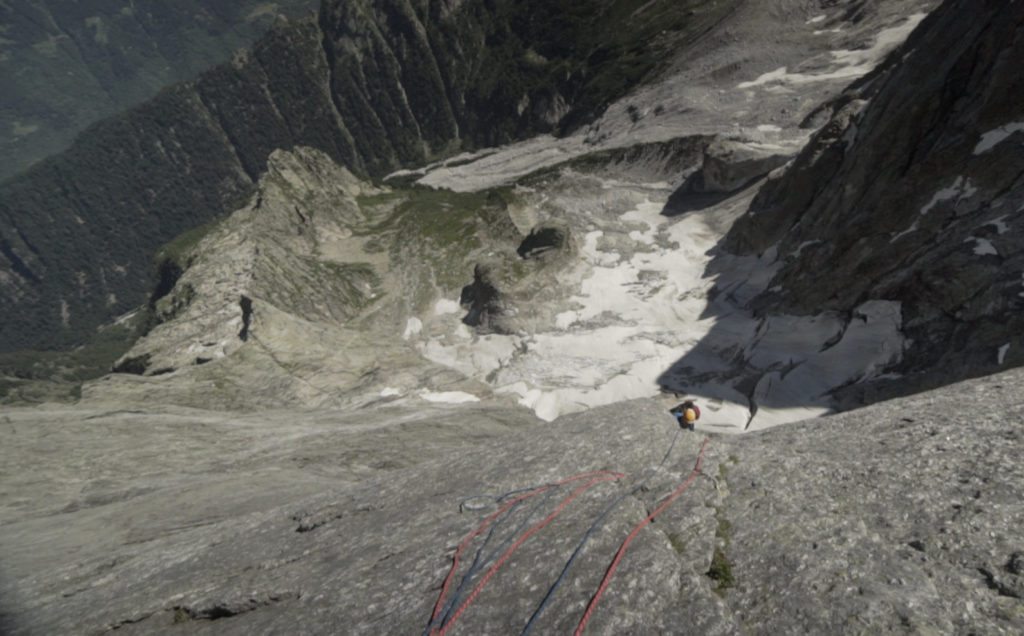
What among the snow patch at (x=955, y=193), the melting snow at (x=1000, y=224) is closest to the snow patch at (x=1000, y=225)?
the melting snow at (x=1000, y=224)

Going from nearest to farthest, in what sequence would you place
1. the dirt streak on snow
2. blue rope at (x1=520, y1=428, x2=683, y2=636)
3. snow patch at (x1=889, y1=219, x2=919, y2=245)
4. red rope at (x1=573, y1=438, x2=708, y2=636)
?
1. red rope at (x1=573, y1=438, x2=708, y2=636)
2. blue rope at (x1=520, y1=428, x2=683, y2=636)
3. snow patch at (x1=889, y1=219, x2=919, y2=245)
4. the dirt streak on snow

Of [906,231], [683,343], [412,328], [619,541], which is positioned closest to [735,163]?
[683,343]

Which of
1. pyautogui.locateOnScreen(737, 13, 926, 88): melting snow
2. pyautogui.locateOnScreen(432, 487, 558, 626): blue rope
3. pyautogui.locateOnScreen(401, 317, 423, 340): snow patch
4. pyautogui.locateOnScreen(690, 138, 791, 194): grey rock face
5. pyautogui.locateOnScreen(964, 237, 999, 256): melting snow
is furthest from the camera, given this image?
pyautogui.locateOnScreen(737, 13, 926, 88): melting snow

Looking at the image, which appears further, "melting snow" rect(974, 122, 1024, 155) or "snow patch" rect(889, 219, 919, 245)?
"snow patch" rect(889, 219, 919, 245)

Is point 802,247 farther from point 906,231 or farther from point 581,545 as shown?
point 581,545

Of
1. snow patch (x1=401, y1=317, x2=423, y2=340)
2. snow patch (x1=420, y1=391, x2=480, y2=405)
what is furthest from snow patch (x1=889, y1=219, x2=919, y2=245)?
snow patch (x1=401, y1=317, x2=423, y2=340)

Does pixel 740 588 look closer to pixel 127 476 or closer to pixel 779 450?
pixel 779 450

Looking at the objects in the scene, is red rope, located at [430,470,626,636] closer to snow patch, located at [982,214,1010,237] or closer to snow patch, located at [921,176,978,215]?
snow patch, located at [982,214,1010,237]

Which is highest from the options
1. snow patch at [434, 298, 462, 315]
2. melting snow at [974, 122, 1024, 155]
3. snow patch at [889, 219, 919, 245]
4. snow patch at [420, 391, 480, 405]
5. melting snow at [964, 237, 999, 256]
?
melting snow at [974, 122, 1024, 155]
